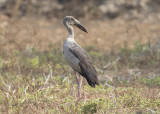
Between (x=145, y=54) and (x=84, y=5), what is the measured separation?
5791 millimetres

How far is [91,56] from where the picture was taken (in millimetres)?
9391

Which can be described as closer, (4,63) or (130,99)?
(130,99)

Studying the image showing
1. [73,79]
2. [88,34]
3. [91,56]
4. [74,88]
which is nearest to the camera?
[74,88]

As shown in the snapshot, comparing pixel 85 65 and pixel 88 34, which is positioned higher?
pixel 88 34

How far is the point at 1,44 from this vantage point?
9516 mm

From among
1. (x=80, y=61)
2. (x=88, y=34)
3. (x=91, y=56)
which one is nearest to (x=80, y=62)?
(x=80, y=61)

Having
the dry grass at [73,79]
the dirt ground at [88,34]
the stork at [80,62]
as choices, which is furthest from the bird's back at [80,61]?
the dirt ground at [88,34]

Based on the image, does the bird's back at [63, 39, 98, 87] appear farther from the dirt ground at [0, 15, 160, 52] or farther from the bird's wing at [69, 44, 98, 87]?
the dirt ground at [0, 15, 160, 52]

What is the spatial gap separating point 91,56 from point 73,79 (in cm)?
187

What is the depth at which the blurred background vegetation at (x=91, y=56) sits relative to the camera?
579 centimetres

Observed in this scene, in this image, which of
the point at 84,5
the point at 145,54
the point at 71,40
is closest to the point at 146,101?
the point at 71,40

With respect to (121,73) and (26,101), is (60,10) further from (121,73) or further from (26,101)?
(26,101)

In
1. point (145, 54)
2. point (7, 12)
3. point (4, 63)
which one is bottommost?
point (4, 63)

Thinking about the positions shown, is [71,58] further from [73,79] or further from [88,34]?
[88,34]
